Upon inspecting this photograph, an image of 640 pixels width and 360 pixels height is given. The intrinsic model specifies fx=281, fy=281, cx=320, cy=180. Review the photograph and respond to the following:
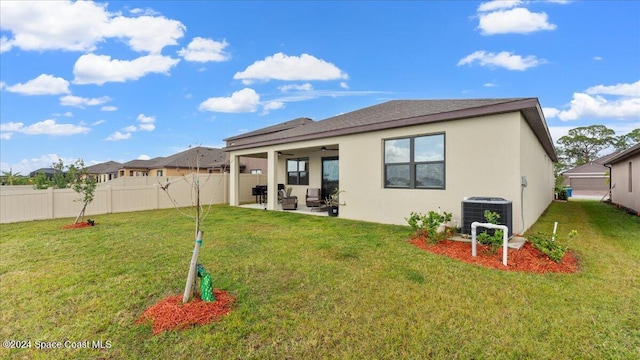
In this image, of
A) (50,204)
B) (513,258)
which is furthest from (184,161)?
(513,258)

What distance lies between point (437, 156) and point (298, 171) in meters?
8.45

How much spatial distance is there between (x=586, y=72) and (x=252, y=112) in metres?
21.7

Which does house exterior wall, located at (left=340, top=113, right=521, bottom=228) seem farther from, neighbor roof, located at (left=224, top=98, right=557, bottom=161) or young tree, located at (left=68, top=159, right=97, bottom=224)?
young tree, located at (left=68, top=159, right=97, bottom=224)

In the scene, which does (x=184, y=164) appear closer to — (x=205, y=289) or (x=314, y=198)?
(x=314, y=198)

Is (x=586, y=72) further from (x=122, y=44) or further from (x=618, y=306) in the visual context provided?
(x=122, y=44)

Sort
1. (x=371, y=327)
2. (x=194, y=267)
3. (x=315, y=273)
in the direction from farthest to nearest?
1. (x=315, y=273)
2. (x=194, y=267)
3. (x=371, y=327)

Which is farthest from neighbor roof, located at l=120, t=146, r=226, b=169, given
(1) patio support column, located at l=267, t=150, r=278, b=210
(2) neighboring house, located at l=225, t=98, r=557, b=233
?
(2) neighboring house, located at l=225, t=98, r=557, b=233

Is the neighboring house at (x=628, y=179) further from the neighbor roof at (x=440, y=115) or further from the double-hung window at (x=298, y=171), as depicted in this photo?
the double-hung window at (x=298, y=171)

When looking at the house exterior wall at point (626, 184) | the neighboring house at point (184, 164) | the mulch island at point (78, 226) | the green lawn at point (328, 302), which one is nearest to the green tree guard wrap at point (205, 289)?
the green lawn at point (328, 302)

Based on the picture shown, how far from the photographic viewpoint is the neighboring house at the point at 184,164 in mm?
27312

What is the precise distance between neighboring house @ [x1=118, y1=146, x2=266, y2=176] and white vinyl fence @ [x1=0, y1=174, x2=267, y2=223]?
29.0 ft

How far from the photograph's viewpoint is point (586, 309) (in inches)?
120

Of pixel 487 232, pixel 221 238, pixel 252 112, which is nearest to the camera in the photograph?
pixel 487 232

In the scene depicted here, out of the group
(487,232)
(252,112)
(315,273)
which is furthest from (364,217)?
(252,112)
